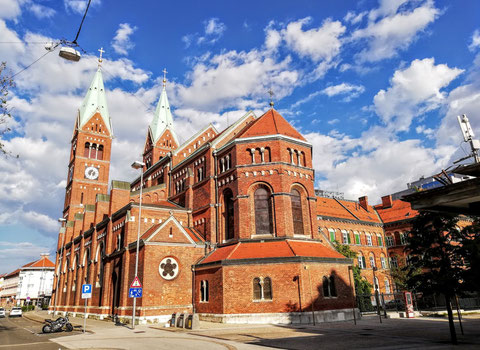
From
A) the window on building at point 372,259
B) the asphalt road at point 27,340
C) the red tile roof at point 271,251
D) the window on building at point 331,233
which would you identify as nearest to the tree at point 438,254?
the red tile roof at point 271,251

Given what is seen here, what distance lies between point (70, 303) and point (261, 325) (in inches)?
1352

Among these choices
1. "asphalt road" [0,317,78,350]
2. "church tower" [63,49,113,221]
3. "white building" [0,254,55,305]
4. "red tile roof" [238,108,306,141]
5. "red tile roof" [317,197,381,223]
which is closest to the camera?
"asphalt road" [0,317,78,350]

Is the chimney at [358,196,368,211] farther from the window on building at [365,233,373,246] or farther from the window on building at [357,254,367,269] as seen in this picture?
the window on building at [357,254,367,269]

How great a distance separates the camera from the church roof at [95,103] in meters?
65.2

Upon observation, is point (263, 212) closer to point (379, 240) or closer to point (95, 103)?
point (379, 240)

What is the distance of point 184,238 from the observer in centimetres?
3084

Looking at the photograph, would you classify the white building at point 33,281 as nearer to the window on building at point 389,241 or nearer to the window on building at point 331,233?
the window on building at point 331,233

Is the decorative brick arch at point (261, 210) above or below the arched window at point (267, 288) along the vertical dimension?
above

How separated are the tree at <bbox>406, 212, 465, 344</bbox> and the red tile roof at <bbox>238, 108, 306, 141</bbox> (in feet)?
55.9

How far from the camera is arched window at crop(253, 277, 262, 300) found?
2566 centimetres

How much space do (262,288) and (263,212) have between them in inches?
267

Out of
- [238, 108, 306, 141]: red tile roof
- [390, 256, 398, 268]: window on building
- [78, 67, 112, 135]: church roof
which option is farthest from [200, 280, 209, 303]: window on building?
[78, 67, 112, 135]: church roof

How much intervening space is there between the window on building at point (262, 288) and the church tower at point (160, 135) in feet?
133

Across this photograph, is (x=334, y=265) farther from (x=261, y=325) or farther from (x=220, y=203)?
(x=220, y=203)
